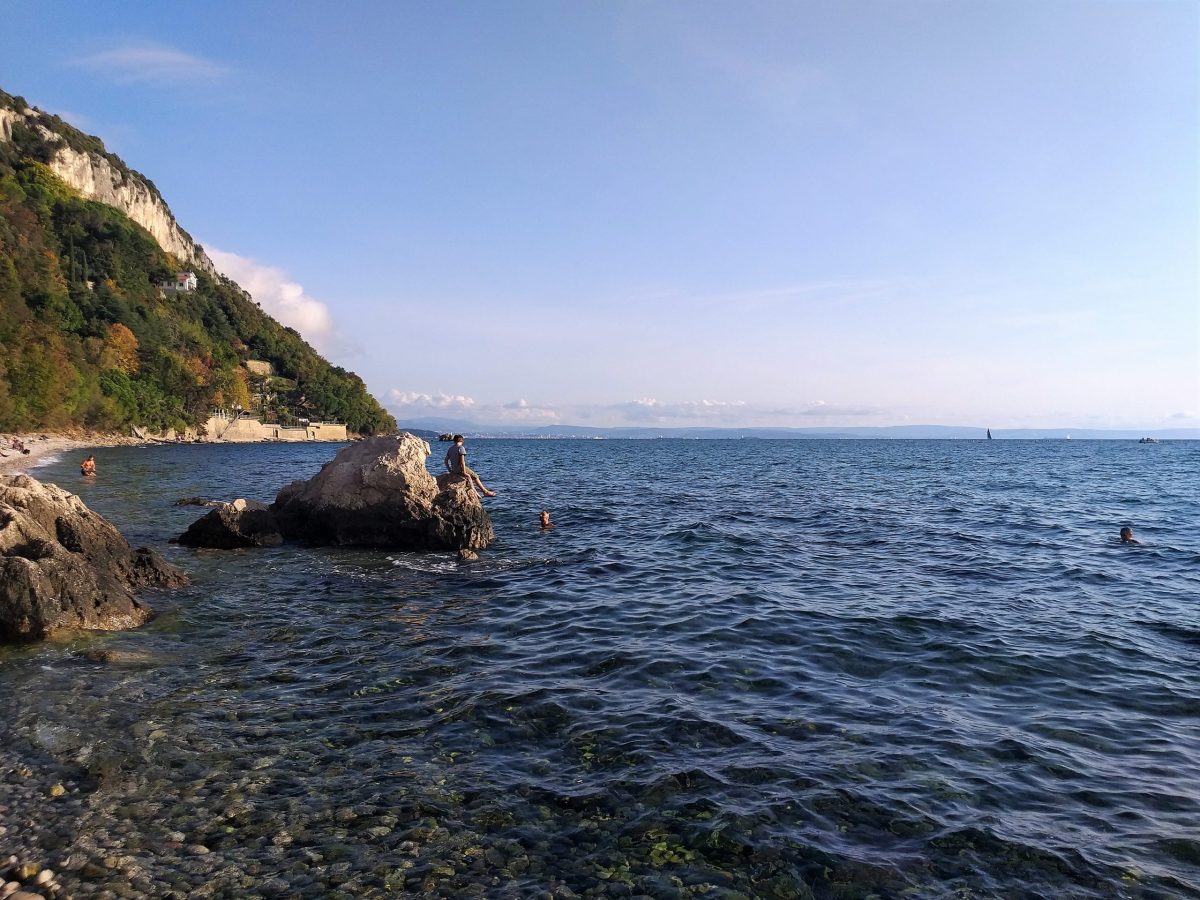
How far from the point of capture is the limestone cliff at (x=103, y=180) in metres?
151

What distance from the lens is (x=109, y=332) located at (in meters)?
109

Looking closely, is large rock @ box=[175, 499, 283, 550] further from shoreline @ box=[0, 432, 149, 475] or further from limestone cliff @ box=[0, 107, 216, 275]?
limestone cliff @ box=[0, 107, 216, 275]

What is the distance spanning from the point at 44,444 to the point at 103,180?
135299mm

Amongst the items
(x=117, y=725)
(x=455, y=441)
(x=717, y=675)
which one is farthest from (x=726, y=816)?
(x=455, y=441)

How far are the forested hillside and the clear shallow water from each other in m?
73.9

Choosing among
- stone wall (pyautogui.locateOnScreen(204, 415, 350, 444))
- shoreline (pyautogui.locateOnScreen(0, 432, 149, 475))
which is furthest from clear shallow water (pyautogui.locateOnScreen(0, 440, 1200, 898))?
stone wall (pyautogui.locateOnScreen(204, 415, 350, 444))

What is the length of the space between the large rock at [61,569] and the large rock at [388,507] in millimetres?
6140

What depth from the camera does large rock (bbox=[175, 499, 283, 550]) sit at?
21.1 metres

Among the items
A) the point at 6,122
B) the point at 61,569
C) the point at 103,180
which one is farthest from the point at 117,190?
the point at 61,569

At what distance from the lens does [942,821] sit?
664 centimetres

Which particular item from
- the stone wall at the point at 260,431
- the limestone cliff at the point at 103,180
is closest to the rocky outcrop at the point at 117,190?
the limestone cliff at the point at 103,180

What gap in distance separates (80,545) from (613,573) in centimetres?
1206

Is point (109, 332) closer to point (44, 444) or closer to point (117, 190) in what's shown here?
point (44, 444)

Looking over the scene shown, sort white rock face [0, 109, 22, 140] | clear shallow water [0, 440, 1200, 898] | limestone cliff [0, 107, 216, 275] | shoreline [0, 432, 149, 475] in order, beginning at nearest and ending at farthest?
clear shallow water [0, 440, 1200, 898], shoreline [0, 432, 149, 475], white rock face [0, 109, 22, 140], limestone cliff [0, 107, 216, 275]
